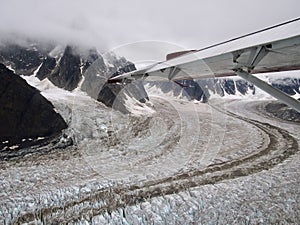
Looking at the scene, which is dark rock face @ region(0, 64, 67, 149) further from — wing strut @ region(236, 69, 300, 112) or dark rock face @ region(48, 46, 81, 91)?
wing strut @ region(236, 69, 300, 112)

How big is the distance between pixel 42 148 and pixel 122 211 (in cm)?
741

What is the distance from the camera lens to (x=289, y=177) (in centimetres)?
795

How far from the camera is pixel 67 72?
29.6 m

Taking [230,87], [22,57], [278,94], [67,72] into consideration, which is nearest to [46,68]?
[67,72]

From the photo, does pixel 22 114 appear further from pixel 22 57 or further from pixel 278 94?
pixel 22 57

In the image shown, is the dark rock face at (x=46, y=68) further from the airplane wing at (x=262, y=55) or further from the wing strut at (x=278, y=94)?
the wing strut at (x=278, y=94)

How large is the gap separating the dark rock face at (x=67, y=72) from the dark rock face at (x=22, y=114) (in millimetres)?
11706

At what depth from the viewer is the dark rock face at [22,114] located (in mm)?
11572

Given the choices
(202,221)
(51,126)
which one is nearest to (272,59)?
(202,221)

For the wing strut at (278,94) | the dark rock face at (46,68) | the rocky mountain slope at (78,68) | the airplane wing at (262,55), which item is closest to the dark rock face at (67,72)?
the rocky mountain slope at (78,68)

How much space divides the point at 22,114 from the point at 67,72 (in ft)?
60.1

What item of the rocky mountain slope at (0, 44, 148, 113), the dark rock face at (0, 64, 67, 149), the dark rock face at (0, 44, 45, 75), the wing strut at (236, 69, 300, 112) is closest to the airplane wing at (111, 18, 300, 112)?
the wing strut at (236, 69, 300, 112)

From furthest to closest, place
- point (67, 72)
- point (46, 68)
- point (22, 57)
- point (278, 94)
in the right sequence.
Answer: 1. point (22, 57)
2. point (46, 68)
3. point (67, 72)
4. point (278, 94)

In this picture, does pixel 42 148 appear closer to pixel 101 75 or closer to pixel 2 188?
pixel 2 188
